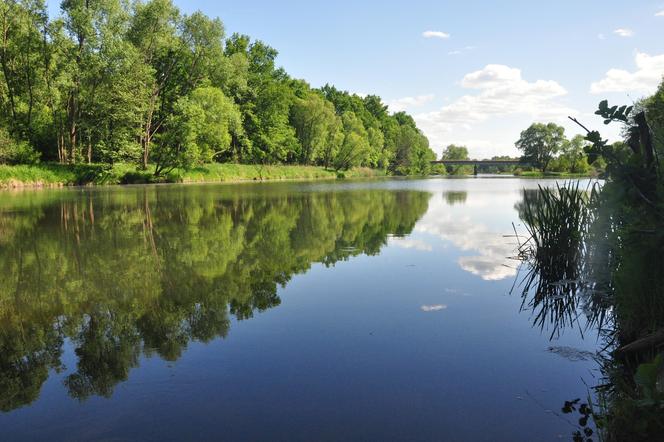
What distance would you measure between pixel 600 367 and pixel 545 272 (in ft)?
14.4

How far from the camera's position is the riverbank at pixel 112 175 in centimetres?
3762

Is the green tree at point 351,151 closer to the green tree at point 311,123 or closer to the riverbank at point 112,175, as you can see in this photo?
the green tree at point 311,123

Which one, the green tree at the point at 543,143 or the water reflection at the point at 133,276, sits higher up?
the green tree at the point at 543,143

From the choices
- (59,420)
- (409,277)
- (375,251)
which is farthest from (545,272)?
(59,420)

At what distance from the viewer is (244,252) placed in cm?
1145

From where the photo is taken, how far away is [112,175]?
143 feet

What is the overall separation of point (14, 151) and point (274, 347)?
4049 cm

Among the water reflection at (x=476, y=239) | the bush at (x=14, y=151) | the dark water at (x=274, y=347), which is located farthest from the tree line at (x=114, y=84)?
the dark water at (x=274, y=347)

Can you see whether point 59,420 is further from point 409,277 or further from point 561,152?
point 561,152

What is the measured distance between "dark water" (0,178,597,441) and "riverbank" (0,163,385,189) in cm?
3090

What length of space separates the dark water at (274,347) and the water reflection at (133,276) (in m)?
0.04

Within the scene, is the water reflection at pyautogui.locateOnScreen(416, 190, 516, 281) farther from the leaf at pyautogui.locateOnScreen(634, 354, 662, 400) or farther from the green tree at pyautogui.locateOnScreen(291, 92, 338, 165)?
the green tree at pyautogui.locateOnScreen(291, 92, 338, 165)

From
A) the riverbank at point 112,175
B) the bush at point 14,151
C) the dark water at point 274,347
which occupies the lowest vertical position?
the dark water at point 274,347

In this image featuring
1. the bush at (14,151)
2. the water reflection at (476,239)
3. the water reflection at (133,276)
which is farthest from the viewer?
the bush at (14,151)
